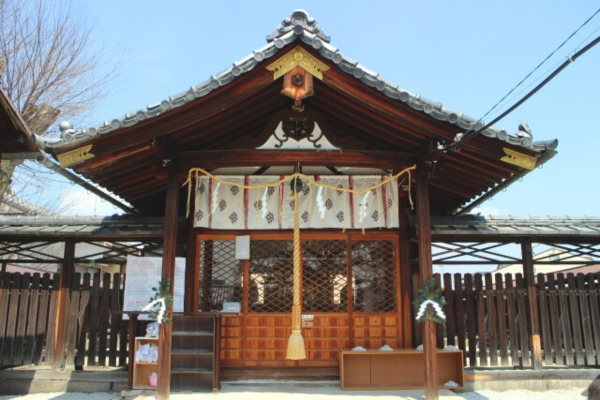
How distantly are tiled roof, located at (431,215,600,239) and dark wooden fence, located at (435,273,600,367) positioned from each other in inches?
34.5

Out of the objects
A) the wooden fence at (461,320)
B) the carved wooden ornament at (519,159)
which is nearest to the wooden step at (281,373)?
the wooden fence at (461,320)

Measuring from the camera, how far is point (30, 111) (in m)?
14.9

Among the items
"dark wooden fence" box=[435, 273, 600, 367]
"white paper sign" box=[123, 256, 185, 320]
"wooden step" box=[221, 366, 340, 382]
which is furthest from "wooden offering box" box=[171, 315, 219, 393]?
"dark wooden fence" box=[435, 273, 600, 367]

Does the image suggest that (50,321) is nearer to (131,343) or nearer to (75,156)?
(131,343)

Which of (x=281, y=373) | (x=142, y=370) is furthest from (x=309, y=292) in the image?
(x=142, y=370)

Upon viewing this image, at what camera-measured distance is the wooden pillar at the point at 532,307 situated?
9570mm

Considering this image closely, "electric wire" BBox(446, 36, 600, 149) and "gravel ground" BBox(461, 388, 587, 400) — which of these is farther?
"gravel ground" BBox(461, 388, 587, 400)

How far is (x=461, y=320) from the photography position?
9734mm

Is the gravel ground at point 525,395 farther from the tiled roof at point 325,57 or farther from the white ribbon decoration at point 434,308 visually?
the tiled roof at point 325,57

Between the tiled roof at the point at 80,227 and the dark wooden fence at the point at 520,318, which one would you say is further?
the tiled roof at the point at 80,227

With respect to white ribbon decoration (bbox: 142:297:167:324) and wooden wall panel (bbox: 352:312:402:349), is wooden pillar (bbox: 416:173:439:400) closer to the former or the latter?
wooden wall panel (bbox: 352:312:402:349)

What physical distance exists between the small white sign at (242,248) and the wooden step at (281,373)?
6.49 feet

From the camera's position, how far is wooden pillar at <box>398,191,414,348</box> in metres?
9.00

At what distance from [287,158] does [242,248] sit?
214 cm
